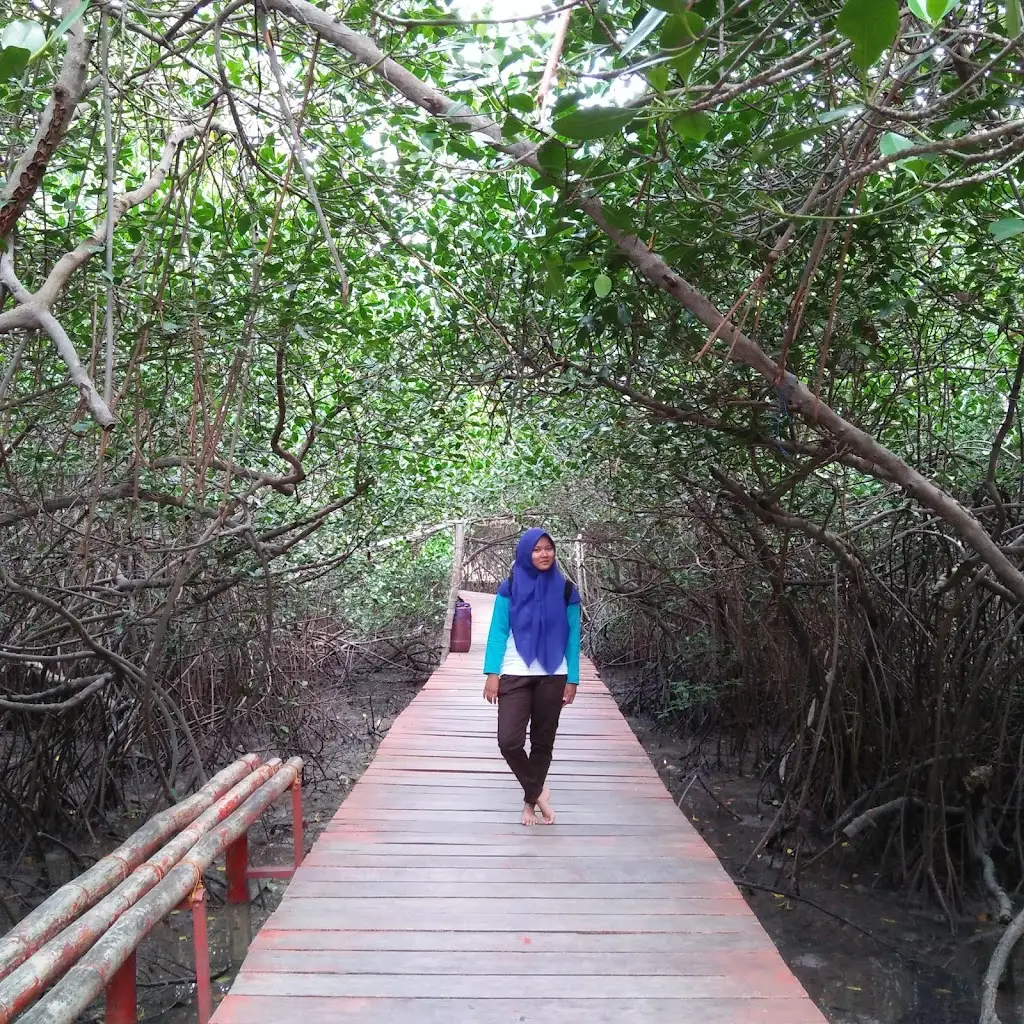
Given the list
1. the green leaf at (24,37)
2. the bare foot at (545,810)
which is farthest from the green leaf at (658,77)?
the bare foot at (545,810)

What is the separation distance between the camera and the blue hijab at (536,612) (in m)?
3.47

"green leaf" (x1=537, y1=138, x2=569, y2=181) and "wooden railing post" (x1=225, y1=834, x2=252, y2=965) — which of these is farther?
"wooden railing post" (x1=225, y1=834, x2=252, y2=965)

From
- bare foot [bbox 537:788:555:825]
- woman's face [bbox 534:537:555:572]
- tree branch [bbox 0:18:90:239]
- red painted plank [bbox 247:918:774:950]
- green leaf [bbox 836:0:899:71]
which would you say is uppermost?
green leaf [bbox 836:0:899:71]

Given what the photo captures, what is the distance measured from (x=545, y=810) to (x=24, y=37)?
3.07 m

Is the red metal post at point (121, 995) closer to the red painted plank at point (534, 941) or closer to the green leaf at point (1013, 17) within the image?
the red painted plank at point (534, 941)

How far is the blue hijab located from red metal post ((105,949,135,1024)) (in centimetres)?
175

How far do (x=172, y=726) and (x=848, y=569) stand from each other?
3087 millimetres

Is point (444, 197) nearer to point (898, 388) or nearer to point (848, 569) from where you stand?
point (898, 388)

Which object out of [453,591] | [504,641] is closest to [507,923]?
[504,641]

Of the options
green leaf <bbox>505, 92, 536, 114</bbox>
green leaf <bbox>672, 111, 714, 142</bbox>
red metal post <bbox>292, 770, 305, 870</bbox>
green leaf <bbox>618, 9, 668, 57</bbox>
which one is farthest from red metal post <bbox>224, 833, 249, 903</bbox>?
green leaf <bbox>618, 9, 668, 57</bbox>

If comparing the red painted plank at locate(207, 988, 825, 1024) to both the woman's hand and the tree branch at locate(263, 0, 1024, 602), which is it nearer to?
the woman's hand

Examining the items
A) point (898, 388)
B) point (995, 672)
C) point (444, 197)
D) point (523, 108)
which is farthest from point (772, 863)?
point (523, 108)

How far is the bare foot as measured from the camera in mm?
3623

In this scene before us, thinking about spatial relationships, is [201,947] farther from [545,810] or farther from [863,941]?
[863,941]
